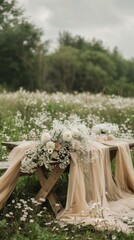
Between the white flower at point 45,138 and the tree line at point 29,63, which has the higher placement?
the tree line at point 29,63

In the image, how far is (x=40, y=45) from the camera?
144 ft

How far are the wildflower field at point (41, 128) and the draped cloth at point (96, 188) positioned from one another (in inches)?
8.4

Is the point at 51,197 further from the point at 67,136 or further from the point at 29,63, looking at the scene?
the point at 29,63

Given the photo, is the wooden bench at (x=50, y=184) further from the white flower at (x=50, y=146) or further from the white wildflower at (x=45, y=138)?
the white wildflower at (x=45, y=138)

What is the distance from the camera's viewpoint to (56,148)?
22.1 ft

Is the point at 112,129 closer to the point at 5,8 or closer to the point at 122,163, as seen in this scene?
the point at 122,163

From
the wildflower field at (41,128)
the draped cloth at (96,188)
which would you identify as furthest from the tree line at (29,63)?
the draped cloth at (96,188)

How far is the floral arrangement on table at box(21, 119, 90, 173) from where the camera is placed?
6.56 metres

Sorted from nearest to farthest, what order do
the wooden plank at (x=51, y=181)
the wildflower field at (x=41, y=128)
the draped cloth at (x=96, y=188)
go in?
1. the wildflower field at (x=41, y=128)
2. the draped cloth at (x=96, y=188)
3. the wooden plank at (x=51, y=181)

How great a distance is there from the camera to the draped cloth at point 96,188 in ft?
21.2

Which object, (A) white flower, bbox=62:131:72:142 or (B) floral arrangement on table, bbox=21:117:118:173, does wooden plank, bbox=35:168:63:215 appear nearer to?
(B) floral arrangement on table, bbox=21:117:118:173

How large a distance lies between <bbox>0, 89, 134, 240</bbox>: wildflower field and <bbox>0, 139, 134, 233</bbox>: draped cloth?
213 mm

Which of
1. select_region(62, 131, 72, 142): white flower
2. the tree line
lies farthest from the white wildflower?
the tree line

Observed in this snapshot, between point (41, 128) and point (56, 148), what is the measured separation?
4.61 meters
